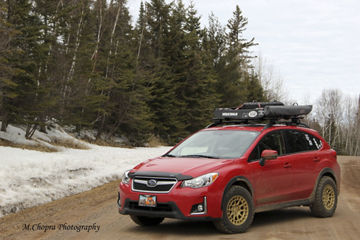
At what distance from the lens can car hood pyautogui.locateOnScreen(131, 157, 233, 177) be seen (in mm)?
7305

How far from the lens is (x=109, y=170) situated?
18.3 meters

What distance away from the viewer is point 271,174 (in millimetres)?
8320

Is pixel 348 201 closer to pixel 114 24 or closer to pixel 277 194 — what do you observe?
pixel 277 194

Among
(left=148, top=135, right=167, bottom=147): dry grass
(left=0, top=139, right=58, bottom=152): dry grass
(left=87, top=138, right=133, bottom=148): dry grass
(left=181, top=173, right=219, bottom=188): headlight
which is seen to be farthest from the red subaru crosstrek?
(left=148, top=135, right=167, bottom=147): dry grass

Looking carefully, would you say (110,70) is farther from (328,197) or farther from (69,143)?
(328,197)

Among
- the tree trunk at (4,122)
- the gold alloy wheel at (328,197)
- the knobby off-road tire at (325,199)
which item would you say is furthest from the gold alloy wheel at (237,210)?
the tree trunk at (4,122)

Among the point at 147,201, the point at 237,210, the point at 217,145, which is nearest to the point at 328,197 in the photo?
the point at 217,145

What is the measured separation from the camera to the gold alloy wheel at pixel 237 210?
24.4ft

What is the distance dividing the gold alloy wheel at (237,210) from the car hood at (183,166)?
58 cm

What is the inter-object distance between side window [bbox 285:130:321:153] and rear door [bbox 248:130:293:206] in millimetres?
220

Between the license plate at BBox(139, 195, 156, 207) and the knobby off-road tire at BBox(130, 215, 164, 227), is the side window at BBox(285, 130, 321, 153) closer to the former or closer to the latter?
the knobby off-road tire at BBox(130, 215, 164, 227)

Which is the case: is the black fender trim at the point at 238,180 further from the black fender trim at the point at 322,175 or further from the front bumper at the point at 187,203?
the black fender trim at the point at 322,175

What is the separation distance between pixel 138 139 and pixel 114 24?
9.09 meters

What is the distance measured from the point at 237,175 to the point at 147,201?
144 centimetres
